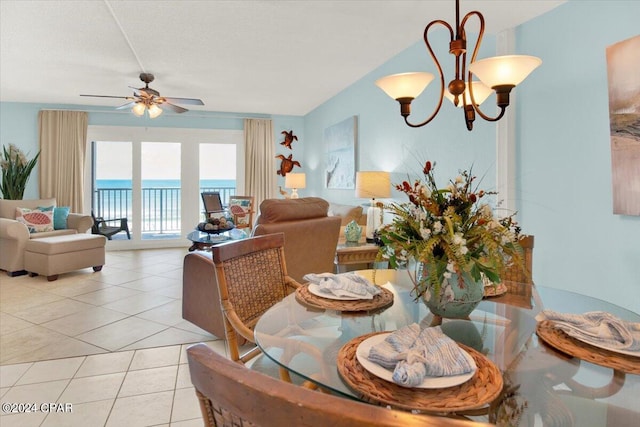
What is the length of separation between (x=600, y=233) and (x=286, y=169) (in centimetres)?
505

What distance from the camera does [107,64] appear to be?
4.04 m

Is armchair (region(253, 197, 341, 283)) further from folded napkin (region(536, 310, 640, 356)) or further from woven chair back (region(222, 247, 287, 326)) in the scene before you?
folded napkin (region(536, 310, 640, 356))

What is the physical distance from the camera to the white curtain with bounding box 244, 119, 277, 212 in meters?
6.96

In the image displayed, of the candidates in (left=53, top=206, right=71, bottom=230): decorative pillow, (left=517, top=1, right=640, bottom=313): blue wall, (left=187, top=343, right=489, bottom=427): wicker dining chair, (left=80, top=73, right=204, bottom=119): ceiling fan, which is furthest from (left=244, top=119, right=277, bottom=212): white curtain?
(left=187, top=343, right=489, bottom=427): wicker dining chair

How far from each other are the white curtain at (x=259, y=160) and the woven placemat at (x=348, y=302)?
562cm

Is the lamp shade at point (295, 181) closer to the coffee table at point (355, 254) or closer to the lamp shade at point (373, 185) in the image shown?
the lamp shade at point (373, 185)

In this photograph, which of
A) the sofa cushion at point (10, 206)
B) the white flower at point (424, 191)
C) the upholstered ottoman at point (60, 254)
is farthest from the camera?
the sofa cushion at point (10, 206)

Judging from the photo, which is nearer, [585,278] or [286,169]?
[585,278]

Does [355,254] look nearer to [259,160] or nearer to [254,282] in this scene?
[254,282]

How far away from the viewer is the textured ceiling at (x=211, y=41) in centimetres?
273

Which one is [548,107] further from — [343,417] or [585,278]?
[343,417]

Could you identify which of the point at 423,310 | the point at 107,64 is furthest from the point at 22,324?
the point at 423,310

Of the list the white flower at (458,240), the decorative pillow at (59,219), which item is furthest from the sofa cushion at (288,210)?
the decorative pillow at (59,219)

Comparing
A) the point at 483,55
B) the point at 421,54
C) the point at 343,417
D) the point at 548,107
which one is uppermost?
Result: the point at 421,54
